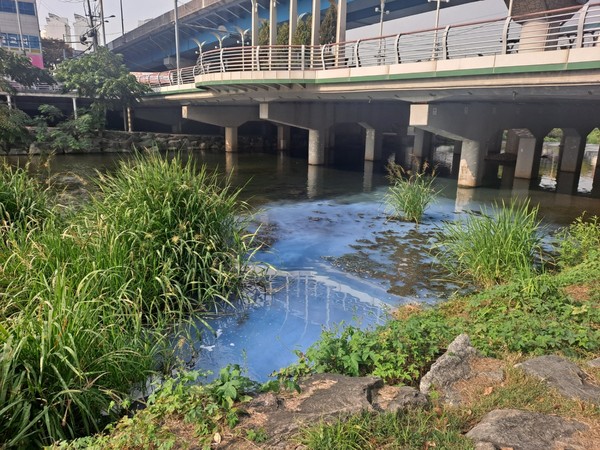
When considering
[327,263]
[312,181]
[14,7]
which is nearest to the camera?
[327,263]

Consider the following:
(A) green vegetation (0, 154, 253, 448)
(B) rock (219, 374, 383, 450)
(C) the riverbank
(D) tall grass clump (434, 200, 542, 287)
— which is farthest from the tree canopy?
(B) rock (219, 374, 383, 450)

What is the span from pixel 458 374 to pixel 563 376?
75cm

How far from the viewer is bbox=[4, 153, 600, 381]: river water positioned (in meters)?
5.36

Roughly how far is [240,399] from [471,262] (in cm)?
474

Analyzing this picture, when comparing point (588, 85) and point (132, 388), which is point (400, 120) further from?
point (132, 388)

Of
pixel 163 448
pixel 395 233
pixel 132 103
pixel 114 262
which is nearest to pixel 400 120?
pixel 395 233

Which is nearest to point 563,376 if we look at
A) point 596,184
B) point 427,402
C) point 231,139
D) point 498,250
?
point 427,402

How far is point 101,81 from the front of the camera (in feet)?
98.6

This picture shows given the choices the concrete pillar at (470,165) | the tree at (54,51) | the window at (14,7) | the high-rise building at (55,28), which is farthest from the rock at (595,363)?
the high-rise building at (55,28)

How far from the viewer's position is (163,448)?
8.37 ft

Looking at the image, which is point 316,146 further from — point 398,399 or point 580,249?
point 398,399

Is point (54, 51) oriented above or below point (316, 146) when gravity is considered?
above

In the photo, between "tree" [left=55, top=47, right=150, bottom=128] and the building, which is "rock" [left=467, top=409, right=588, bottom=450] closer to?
"tree" [left=55, top=47, right=150, bottom=128]

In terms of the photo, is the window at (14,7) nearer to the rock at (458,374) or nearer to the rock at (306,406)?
the rock at (306,406)
